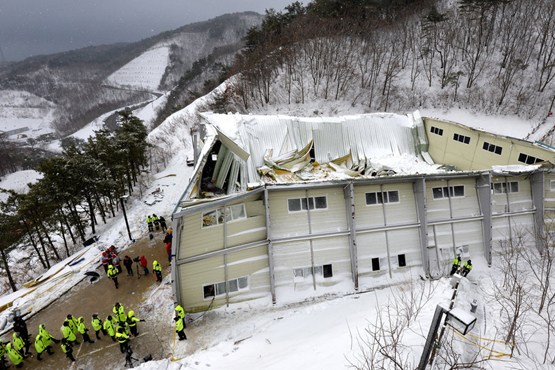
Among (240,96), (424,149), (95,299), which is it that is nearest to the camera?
(95,299)

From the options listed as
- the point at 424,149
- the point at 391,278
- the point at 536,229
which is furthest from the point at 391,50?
the point at 391,278

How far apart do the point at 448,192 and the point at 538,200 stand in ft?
18.2

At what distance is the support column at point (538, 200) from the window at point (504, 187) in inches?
42.4

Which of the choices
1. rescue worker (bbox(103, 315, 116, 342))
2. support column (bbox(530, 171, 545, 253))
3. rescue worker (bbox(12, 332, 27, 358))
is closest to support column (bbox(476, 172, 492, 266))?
support column (bbox(530, 171, 545, 253))

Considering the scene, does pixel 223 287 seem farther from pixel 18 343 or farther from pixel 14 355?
pixel 14 355

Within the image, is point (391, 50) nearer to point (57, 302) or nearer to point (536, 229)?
point (536, 229)

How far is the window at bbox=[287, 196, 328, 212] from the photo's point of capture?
1302 centimetres

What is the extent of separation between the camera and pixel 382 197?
45.3ft

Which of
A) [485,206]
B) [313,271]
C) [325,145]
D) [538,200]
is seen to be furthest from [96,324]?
[538,200]

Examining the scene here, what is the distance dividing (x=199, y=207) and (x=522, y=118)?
35753mm

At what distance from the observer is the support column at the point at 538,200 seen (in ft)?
49.1

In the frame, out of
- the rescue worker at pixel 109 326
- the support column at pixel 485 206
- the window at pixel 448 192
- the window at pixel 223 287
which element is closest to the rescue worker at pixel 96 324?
the rescue worker at pixel 109 326

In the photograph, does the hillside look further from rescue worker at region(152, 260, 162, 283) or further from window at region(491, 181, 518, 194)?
window at region(491, 181, 518, 194)

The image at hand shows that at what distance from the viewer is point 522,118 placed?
97.4 feet
